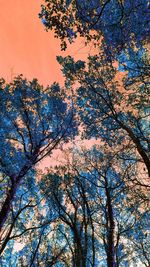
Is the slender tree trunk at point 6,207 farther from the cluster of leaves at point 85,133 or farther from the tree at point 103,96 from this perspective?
the tree at point 103,96

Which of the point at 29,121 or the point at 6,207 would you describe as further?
the point at 29,121

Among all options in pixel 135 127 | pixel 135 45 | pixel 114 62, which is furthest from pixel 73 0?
pixel 135 127

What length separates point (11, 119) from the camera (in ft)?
49.6

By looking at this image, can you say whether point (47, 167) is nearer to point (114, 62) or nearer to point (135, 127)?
point (135, 127)

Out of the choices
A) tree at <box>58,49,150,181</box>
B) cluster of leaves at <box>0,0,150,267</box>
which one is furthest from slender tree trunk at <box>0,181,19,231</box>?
tree at <box>58,49,150,181</box>

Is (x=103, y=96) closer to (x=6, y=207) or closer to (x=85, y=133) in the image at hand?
(x=85, y=133)

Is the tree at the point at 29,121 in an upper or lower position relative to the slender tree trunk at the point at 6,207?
upper

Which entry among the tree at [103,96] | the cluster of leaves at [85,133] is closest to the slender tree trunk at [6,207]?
the cluster of leaves at [85,133]

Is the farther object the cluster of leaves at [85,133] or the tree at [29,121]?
the tree at [29,121]

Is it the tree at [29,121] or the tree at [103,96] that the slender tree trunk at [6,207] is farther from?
the tree at [103,96]

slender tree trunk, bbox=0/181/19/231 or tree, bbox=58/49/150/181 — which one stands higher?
tree, bbox=58/49/150/181

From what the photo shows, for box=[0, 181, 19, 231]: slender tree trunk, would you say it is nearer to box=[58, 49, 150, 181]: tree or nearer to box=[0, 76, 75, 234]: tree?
box=[0, 76, 75, 234]: tree

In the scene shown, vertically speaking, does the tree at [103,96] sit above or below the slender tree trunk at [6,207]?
above

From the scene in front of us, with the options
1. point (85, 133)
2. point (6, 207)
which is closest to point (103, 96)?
point (85, 133)
